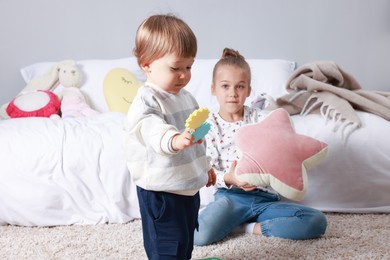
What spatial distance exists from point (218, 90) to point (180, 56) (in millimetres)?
597

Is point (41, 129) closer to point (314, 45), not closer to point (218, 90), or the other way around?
point (218, 90)

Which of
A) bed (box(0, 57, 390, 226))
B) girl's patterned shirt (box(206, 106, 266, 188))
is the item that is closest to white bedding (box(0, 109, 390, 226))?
bed (box(0, 57, 390, 226))

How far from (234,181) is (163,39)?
605mm

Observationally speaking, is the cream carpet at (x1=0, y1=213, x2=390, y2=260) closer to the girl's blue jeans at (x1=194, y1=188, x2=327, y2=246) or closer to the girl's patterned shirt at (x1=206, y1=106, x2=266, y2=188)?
the girl's blue jeans at (x1=194, y1=188, x2=327, y2=246)

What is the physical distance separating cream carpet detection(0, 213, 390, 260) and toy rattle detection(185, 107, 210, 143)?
0.63 meters

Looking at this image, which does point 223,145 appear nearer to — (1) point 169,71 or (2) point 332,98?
(2) point 332,98

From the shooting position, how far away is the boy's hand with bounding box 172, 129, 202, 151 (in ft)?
2.77

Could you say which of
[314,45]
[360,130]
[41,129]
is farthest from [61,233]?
[314,45]

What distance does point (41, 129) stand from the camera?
1709mm

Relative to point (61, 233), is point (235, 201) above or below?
above

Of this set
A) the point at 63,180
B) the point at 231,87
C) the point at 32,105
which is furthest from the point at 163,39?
the point at 32,105

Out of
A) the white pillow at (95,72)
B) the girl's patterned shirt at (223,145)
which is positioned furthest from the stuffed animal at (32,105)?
the girl's patterned shirt at (223,145)

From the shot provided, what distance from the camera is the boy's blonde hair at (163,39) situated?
985 mm

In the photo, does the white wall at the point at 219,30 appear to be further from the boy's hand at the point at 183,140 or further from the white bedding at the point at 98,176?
the boy's hand at the point at 183,140
